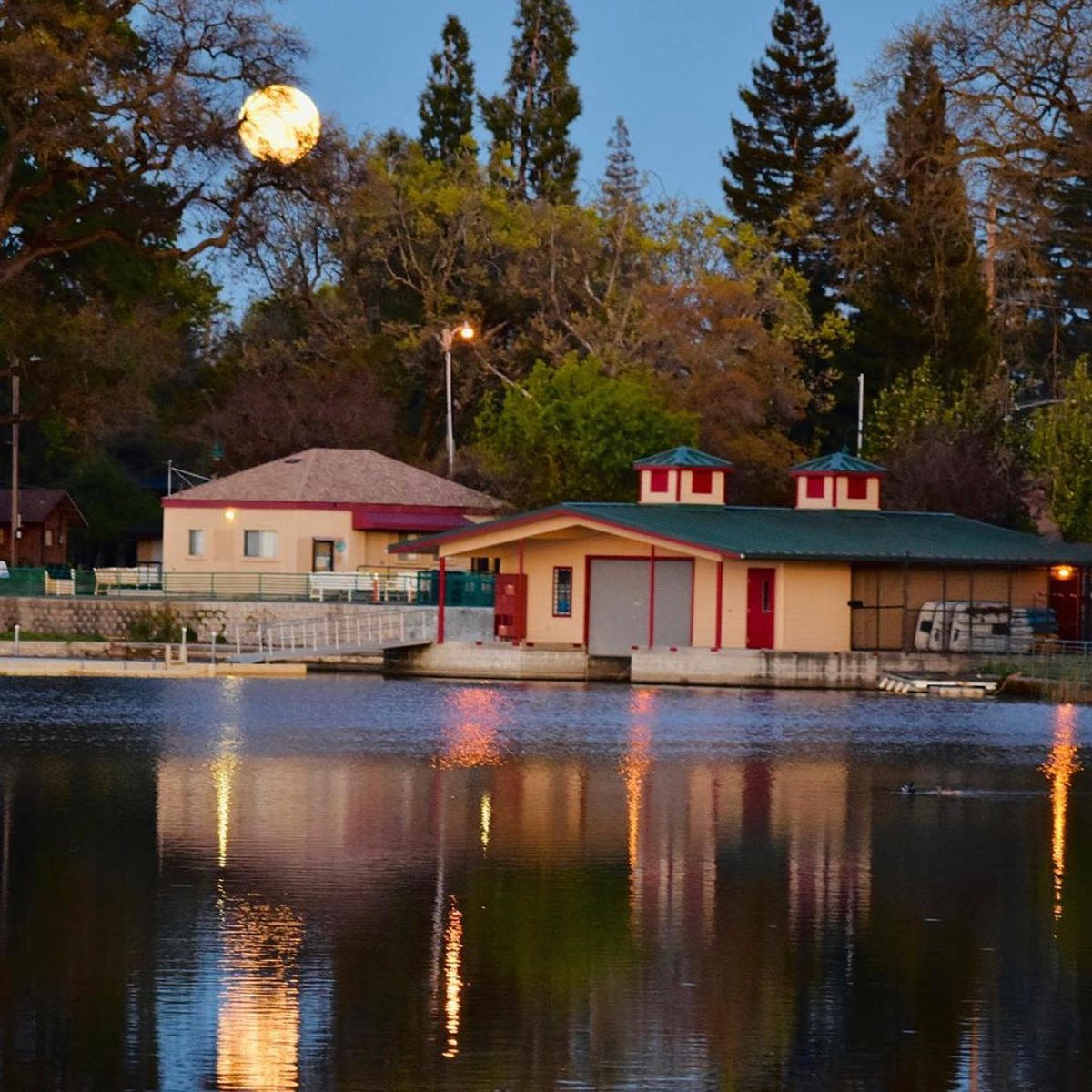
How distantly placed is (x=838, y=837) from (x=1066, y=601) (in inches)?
1488

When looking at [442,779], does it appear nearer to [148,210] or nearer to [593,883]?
[593,883]

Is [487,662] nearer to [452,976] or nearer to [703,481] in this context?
[703,481]

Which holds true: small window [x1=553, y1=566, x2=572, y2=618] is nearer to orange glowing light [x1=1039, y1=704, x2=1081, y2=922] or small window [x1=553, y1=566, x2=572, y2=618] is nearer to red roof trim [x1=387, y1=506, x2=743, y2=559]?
red roof trim [x1=387, y1=506, x2=743, y2=559]

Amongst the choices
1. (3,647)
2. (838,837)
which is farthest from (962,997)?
(3,647)

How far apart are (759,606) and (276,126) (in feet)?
57.0

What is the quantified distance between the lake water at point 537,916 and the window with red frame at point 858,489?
2761 centimetres

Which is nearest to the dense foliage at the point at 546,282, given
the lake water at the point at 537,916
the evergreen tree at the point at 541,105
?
the evergreen tree at the point at 541,105

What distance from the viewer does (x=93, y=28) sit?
58531 millimetres

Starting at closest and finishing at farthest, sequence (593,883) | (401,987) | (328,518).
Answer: (401,987) < (593,883) < (328,518)

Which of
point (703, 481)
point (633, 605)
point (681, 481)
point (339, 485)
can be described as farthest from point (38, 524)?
point (633, 605)

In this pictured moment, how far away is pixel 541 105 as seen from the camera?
11738 centimetres

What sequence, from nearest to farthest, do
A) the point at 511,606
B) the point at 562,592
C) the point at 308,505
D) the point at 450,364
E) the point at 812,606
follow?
the point at 812,606
the point at 511,606
the point at 562,592
the point at 308,505
the point at 450,364

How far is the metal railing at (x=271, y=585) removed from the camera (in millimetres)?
67688

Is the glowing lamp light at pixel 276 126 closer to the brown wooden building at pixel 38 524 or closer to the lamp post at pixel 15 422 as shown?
the lamp post at pixel 15 422
